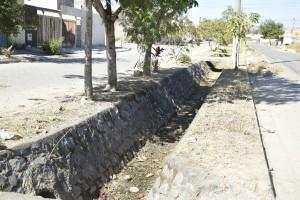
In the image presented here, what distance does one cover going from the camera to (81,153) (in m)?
6.64

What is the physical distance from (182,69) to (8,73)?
26.4 feet

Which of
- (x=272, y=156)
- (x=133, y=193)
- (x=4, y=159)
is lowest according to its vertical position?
(x=133, y=193)

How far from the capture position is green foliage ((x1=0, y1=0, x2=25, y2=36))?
721 inches

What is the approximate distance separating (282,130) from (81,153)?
5373 millimetres

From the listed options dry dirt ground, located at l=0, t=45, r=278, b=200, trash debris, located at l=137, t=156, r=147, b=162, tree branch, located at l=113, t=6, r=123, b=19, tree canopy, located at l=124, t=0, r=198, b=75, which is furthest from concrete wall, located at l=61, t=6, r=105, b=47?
trash debris, located at l=137, t=156, r=147, b=162

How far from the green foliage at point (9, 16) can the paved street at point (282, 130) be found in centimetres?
1218

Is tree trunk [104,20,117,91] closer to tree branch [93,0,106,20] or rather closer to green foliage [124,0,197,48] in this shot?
tree branch [93,0,106,20]

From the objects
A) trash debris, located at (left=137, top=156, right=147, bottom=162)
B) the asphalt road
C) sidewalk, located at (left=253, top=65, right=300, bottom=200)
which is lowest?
trash debris, located at (left=137, top=156, right=147, bottom=162)

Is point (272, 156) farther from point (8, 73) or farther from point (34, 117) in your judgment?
point (8, 73)

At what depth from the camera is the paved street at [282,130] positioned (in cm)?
631

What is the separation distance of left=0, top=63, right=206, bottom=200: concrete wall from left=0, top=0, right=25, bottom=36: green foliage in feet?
34.6

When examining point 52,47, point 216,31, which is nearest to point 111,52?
point 52,47

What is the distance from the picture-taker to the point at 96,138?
7391 millimetres

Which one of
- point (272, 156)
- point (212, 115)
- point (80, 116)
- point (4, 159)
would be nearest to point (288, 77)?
point (212, 115)
